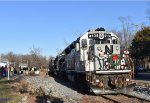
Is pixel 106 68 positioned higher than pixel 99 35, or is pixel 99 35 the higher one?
pixel 99 35

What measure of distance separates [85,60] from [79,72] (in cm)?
216

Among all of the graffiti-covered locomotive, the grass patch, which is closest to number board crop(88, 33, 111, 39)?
the graffiti-covered locomotive

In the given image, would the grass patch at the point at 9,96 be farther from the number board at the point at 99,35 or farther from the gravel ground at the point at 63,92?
the number board at the point at 99,35

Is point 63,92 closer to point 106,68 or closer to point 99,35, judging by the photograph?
point 106,68

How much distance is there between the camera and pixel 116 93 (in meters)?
23.1

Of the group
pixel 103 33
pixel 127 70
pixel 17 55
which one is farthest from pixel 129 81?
pixel 17 55

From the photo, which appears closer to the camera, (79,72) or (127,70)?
(127,70)

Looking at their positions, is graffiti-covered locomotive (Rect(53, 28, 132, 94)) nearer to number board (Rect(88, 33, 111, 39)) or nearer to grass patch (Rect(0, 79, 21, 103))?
number board (Rect(88, 33, 111, 39))

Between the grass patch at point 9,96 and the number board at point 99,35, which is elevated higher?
the number board at point 99,35

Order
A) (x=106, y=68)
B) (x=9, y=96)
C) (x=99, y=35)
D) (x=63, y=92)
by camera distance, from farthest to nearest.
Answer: (x=63, y=92), (x=99, y=35), (x=9, y=96), (x=106, y=68)

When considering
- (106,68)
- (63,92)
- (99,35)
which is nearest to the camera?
(106,68)

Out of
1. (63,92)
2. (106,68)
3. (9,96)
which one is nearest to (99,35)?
(106,68)

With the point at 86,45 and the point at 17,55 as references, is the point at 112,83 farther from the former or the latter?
the point at 17,55

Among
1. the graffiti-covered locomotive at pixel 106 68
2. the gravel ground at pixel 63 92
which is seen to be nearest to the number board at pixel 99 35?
the graffiti-covered locomotive at pixel 106 68
